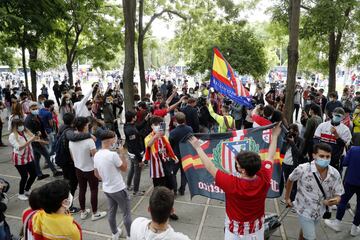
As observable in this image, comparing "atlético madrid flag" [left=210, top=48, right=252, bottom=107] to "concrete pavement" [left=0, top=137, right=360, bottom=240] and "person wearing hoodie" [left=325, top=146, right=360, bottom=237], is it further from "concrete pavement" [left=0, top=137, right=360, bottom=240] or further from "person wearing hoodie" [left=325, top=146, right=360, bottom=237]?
"person wearing hoodie" [left=325, top=146, right=360, bottom=237]

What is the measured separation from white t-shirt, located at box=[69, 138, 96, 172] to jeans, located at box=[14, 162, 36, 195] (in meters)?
1.57

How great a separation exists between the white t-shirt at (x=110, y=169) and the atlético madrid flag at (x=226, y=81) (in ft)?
10.1

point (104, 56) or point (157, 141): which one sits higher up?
point (104, 56)

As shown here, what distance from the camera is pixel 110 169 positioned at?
177 inches

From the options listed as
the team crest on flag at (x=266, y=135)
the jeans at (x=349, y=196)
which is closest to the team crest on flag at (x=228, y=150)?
the team crest on flag at (x=266, y=135)

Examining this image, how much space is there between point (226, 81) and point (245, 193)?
4.02 meters

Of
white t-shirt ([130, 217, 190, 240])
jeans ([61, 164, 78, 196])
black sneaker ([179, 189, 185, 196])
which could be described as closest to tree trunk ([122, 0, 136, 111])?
black sneaker ([179, 189, 185, 196])

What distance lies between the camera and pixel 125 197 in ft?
15.2

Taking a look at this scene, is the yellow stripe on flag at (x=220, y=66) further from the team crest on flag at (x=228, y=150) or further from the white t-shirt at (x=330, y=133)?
the team crest on flag at (x=228, y=150)

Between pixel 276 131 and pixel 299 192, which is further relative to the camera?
pixel 299 192

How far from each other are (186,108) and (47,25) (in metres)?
5.14

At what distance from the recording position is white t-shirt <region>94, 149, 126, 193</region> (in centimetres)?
448

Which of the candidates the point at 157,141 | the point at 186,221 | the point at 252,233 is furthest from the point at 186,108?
the point at 252,233

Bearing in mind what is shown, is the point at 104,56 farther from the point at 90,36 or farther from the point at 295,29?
the point at 295,29
